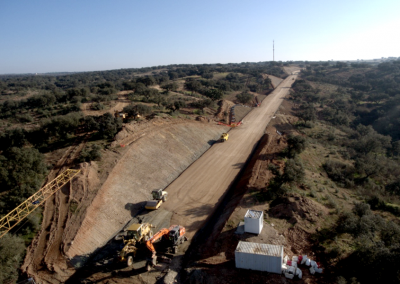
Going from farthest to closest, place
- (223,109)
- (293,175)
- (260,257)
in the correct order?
(223,109)
(293,175)
(260,257)

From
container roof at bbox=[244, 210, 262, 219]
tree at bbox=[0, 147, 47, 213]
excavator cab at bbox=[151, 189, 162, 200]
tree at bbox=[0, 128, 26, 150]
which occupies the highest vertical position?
tree at bbox=[0, 128, 26, 150]

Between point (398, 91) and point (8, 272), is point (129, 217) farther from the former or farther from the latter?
point (398, 91)

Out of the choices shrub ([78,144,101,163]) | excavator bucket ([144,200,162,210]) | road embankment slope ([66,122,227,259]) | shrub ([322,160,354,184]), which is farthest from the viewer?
shrub ([322,160,354,184])

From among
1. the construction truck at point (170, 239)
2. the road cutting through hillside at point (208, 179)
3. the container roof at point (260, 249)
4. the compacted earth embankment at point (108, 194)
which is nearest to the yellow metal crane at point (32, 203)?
the compacted earth embankment at point (108, 194)

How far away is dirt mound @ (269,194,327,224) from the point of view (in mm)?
20406

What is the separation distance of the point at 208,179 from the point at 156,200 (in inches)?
307

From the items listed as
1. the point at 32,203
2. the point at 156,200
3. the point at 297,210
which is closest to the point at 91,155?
the point at 32,203

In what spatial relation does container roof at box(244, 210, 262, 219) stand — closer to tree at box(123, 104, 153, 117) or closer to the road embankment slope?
the road embankment slope

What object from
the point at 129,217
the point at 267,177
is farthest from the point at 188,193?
the point at 267,177

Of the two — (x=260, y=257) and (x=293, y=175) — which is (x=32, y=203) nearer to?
(x=260, y=257)

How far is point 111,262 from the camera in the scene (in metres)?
18.2

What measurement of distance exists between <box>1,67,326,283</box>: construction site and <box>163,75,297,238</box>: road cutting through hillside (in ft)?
0.41

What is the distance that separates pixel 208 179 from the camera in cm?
3105

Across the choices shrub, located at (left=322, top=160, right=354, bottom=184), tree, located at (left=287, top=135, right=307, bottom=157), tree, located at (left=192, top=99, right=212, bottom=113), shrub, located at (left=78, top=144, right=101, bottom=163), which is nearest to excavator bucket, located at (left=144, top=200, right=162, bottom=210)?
shrub, located at (left=78, top=144, right=101, bottom=163)
